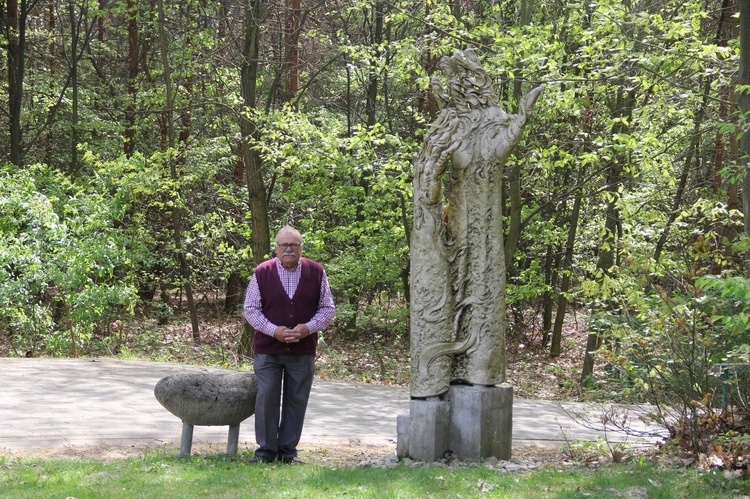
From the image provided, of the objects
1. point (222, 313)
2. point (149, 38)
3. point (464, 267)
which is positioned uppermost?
point (149, 38)

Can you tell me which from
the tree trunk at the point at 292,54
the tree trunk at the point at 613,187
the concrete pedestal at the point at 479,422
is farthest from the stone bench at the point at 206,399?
the tree trunk at the point at 292,54

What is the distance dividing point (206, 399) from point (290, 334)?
881mm

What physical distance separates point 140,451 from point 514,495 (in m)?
3.38

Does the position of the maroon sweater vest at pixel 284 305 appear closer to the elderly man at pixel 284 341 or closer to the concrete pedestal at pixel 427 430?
the elderly man at pixel 284 341

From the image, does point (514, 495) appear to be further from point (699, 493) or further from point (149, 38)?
point (149, 38)

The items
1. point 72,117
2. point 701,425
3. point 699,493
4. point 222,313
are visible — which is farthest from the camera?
point 222,313

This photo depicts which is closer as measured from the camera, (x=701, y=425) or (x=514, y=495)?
(x=514, y=495)

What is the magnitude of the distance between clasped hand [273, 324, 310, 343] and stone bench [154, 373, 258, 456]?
53cm

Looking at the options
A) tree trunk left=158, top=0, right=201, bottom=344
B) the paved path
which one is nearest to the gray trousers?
the paved path

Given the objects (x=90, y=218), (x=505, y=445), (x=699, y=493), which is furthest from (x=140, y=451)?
(x=90, y=218)

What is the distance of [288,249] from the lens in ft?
23.7

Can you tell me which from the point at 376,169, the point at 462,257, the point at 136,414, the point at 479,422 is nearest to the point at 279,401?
the point at 479,422

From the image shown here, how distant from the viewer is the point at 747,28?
863 centimetres

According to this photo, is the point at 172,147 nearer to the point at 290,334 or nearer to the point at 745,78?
the point at 290,334
